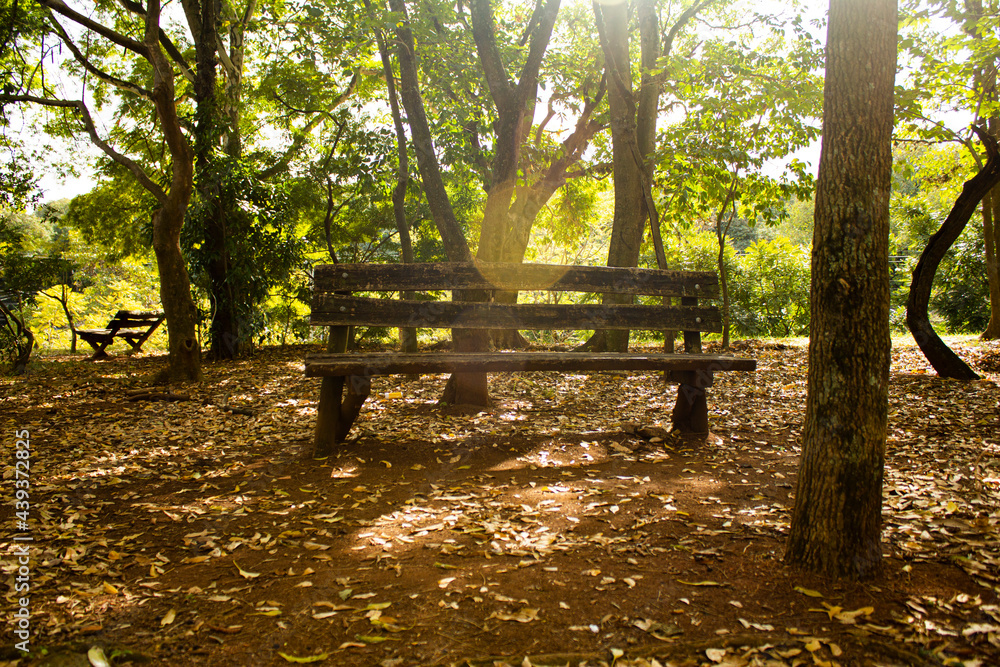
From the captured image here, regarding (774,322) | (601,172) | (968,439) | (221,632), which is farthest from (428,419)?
(774,322)

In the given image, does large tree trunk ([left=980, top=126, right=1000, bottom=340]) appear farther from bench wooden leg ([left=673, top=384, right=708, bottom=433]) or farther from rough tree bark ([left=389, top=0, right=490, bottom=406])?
rough tree bark ([left=389, top=0, right=490, bottom=406])

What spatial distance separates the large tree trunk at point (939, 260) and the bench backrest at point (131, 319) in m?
12.2

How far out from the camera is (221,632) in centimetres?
194

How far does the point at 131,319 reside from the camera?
1141cm

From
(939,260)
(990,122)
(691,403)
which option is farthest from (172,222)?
(990,122)

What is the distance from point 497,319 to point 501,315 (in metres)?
0.04

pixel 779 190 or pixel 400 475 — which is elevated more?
pixel 779 190

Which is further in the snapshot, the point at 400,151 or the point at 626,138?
the point at 400,151

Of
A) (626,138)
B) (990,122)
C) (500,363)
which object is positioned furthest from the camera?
(626,138)

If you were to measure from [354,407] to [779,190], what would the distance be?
25.8 ft

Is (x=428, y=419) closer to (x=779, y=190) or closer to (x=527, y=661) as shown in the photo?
(x=527, y=661)

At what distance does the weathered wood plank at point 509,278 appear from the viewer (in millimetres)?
4094

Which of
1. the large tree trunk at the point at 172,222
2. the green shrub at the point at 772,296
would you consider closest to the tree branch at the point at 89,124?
the large tree trunk at the point at 172,222

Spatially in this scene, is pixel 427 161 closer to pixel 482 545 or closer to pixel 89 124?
pixel 89 124
